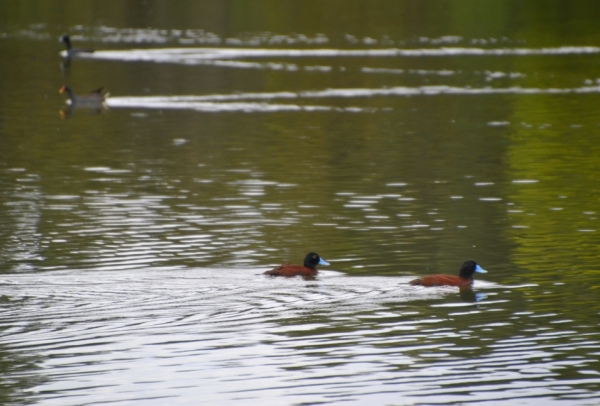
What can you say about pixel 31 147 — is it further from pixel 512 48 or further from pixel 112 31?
pixel 112 31

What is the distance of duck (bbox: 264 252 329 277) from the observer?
1551 cm

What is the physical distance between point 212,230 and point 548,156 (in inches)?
397

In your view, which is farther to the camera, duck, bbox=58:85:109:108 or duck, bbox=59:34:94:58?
duck, bbox=59:34:94:58

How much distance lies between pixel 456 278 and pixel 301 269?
6.15 ft

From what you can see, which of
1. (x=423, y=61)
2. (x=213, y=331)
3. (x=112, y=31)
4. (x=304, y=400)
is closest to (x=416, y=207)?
(x=213, y=331)

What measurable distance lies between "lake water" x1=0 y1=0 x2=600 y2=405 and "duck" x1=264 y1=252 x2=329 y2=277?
0.58ft

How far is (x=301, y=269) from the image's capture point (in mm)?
15570

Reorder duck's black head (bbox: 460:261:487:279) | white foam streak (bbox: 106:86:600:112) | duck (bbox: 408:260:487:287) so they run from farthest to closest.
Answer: white foam streak (bbox: 106:86:600:112) → duck's black head (bbox: 460:261:487:279) → duck (bbox: 408:260:487:287)

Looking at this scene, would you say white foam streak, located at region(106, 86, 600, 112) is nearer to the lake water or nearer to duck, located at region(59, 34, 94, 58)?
the lake water

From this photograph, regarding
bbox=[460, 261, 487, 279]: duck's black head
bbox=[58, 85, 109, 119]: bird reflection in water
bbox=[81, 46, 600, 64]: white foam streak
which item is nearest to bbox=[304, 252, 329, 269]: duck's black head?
bbox=[460, 261, 487, 279]: duck's black head

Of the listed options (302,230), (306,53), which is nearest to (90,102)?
(306,53)

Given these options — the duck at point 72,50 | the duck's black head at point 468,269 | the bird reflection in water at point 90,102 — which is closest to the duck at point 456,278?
the duck's black head at point 468,269

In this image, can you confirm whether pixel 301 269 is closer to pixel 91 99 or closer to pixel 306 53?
pixel 91 99

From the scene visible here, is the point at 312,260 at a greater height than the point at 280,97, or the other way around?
the point at 280,97
